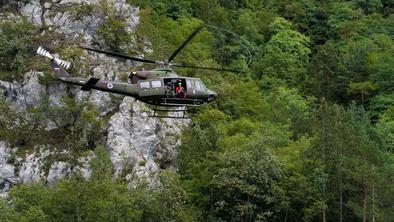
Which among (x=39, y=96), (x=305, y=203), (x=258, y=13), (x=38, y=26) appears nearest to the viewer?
(x=305, y=203)

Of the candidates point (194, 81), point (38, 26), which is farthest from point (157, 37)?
point (194, 81)

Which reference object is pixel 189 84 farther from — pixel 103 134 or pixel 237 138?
pixel 237 138

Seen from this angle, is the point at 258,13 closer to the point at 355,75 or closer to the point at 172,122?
the point at 355,75

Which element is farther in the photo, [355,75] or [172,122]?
[355,75]

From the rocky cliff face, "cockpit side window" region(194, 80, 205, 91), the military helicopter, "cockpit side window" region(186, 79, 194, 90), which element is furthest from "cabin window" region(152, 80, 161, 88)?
the rocky cliff face

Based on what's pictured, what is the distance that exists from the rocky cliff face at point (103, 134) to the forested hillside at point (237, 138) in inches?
25.1

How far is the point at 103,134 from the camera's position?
188 feet

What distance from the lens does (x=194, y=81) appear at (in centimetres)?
3906

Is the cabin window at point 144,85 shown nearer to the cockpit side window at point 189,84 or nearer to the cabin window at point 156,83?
the cabin window at point 156,83

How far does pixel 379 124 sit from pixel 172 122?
1748 cm

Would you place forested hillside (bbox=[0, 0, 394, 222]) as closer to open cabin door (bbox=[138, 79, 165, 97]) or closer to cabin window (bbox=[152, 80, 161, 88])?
open cabin door (bbox=[138, 79, 165, 97])

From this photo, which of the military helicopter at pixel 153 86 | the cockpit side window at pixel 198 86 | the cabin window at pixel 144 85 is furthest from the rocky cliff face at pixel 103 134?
the cabin window at pixel 144 85

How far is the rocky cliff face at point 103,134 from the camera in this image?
55.5 m

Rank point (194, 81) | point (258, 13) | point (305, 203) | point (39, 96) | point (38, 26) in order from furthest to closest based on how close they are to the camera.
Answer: point (258, 13) < point (38, 26) < point (39, 96) < point (305, 203) < point (194, 81)
